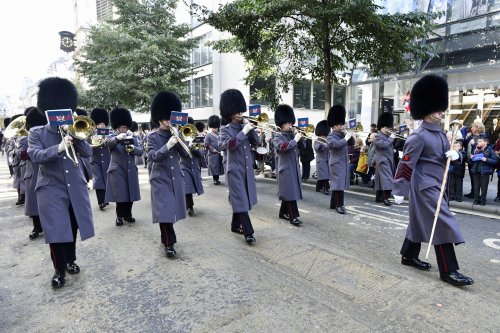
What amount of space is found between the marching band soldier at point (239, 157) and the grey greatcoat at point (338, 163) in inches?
94.8

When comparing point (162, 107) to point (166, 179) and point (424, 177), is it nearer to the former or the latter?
point (166, 179)

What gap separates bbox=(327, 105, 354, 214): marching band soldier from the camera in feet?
24.7

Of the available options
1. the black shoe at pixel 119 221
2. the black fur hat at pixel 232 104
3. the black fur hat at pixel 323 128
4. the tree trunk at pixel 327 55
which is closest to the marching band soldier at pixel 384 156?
the black fur hat at pixel 323 128

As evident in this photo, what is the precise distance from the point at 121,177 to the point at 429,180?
5153 mm

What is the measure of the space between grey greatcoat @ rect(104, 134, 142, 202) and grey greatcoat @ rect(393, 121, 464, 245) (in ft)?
15.3

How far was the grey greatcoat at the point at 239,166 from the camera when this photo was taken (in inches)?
219

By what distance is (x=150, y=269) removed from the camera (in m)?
4.65

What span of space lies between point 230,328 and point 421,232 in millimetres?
2452

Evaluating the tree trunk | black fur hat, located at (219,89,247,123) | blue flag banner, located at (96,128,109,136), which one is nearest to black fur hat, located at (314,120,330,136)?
the tree trunk

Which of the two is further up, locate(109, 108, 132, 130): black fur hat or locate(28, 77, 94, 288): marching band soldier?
locate(109, 108, 132, 130): black fur hat

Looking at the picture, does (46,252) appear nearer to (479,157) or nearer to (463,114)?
(479,157)

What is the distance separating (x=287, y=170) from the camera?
6535 mm

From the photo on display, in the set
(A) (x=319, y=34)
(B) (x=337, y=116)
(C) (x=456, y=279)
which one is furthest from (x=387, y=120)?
(C) (x=456, y=279)

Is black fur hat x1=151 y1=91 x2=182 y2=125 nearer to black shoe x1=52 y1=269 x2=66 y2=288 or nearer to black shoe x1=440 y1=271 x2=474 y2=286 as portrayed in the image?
black shoe x1=52 y1=269 x2=66 y2=288
